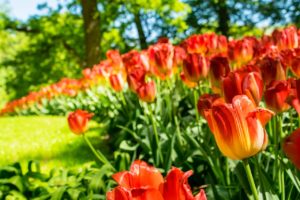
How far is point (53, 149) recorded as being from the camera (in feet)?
18.2

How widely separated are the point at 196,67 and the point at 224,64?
0.31 meters

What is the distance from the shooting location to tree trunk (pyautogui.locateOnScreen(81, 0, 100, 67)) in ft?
44.0

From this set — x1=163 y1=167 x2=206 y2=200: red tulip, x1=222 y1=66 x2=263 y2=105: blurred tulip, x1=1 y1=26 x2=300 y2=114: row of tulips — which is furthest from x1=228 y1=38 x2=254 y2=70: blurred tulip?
x1=163 y1=167 x2=206 y2=200: red tulip

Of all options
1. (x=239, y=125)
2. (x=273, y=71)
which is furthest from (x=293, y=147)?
(x=273, y=71)

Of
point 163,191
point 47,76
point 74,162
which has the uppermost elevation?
point 47,76

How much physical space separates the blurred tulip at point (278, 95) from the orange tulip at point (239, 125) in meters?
0.42

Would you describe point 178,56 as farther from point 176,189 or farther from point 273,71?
point 176,189

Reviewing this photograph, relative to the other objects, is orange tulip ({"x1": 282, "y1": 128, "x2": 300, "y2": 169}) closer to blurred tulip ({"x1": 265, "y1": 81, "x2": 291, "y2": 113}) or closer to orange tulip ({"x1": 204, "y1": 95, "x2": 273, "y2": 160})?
orange tulip ({"x1": 204, "y1": 95, "x2": 273, "y2": 160})

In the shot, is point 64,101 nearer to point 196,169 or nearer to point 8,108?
point 8,108

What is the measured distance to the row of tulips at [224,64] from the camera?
1.56 metres

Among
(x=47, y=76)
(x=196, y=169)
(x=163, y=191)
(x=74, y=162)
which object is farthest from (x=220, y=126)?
(x=47, y=76)

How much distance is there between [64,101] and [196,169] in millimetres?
7661

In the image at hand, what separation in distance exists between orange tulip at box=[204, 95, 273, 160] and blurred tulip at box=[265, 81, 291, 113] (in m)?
0.42

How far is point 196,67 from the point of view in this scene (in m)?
2.44
